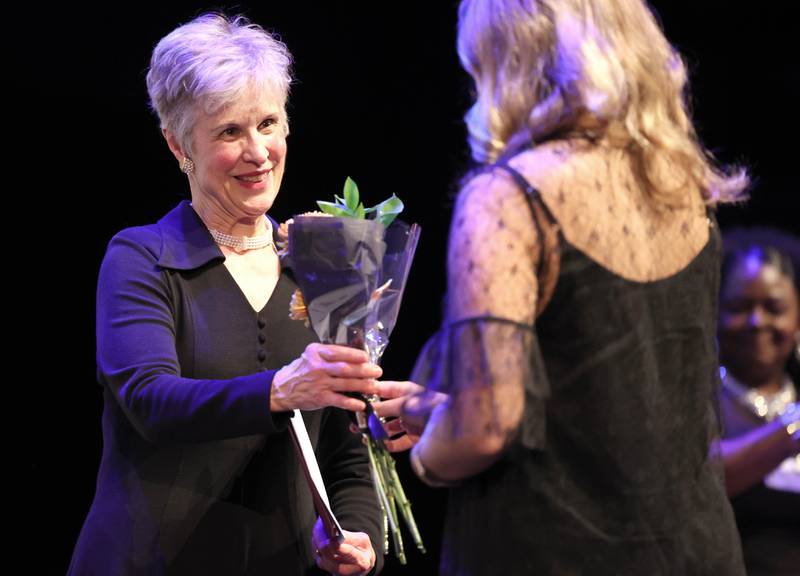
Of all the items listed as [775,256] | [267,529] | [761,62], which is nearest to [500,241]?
[267,529]

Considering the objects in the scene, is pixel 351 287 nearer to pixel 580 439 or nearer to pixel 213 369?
pixel 213 369

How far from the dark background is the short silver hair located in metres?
0.88

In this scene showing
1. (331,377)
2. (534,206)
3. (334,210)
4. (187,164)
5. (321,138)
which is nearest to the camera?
(534,206)

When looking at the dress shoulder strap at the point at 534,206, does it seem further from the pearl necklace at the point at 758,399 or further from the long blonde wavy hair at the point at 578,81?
the pearl necklace at the point at 758,399

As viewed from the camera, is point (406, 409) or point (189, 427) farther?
point (189, 427)

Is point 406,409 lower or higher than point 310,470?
higher

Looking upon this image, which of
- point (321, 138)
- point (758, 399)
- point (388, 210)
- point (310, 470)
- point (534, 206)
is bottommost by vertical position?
point (758, 399)

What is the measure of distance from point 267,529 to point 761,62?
132 inches

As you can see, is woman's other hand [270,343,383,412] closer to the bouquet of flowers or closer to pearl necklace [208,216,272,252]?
the bouquet of flowers

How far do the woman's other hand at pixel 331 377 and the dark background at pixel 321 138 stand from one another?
1.16 metres

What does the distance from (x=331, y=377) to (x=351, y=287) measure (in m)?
0.15

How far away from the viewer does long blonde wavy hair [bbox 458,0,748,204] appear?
4.40 ft

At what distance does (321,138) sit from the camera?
3.63m

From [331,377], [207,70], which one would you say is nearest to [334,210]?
[331,377]
